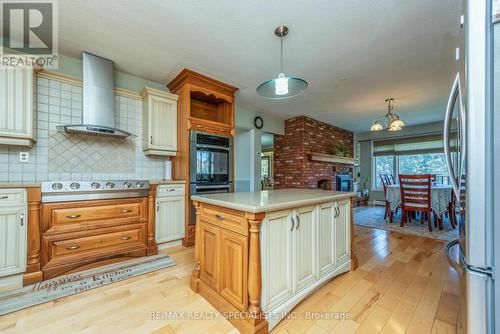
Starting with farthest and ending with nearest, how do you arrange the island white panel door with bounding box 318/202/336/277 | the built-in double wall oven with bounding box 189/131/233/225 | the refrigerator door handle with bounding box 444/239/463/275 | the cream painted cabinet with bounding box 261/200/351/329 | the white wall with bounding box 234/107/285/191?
the white wall with bounding box 234/107/285/191
the built-in double wall oven with bounding box 189/131/233/225
the island white panel door with bounding box 318/202/336/277
the cream painted cabinet with bounding box 261/200/351/329
the refrigerator door handle with bounding box 444/239/463/275

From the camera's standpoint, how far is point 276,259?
1.38m

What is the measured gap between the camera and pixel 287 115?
5148 millimetres

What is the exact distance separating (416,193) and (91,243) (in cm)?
490

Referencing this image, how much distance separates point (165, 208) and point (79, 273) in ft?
3.40

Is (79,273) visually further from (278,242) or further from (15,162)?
(278,242)

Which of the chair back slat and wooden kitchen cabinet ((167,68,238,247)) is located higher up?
wooden kitchen cabinet ((167,68,238,247))

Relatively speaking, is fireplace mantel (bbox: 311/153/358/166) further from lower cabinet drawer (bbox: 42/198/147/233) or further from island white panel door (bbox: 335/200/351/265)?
lower cabinet drawer (bbox: 42/198/147/233)

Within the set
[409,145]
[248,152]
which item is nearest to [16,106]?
[248,152]

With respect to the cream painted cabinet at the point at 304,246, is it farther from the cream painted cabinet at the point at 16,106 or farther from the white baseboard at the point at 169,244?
the cream painted cabinet at the point at 16,106

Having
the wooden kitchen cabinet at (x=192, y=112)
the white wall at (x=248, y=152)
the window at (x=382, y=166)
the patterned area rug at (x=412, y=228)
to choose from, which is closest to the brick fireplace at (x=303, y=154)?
the white wall at (x=248, y=152)

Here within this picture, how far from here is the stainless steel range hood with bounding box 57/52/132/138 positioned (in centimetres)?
247

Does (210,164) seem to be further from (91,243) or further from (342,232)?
(342,232)

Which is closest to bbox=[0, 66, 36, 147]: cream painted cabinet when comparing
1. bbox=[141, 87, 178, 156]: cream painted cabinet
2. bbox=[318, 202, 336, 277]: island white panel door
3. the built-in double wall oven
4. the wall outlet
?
the wall outlet

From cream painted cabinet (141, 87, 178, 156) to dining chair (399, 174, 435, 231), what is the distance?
13.4 ft
